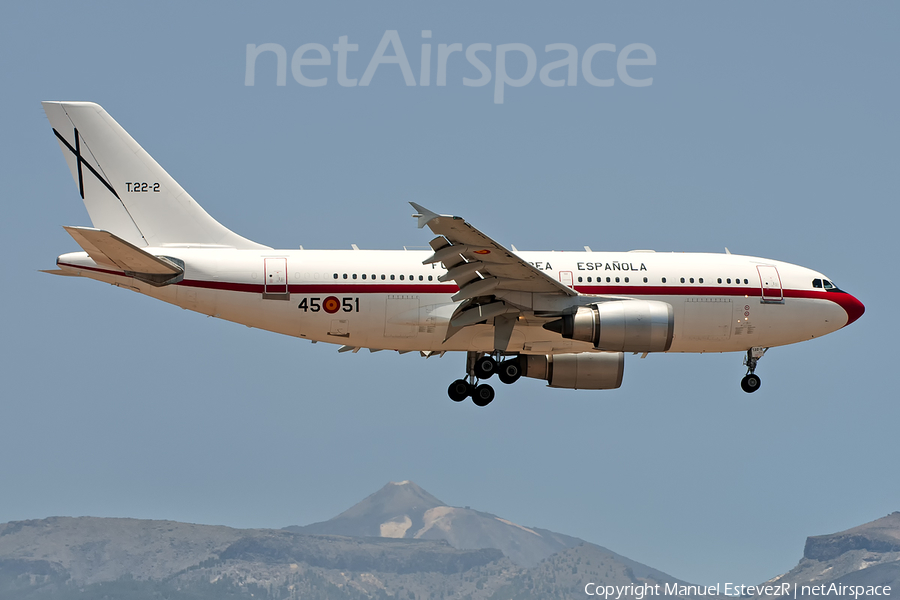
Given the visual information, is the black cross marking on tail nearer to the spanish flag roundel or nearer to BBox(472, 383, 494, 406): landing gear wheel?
the spanish flag roundel

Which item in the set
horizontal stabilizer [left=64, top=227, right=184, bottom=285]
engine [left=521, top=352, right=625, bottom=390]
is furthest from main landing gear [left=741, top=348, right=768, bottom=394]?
horizontal stabilizer [left=64, top=227, right=184, bottom=285]

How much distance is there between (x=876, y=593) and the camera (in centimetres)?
18450

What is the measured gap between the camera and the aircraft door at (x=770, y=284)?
3731 cm

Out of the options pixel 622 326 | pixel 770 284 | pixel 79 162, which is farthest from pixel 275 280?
pixel 770 284

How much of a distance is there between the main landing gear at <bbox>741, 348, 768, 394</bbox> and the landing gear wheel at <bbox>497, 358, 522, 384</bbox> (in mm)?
7452

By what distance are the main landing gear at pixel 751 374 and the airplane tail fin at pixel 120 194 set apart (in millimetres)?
16318

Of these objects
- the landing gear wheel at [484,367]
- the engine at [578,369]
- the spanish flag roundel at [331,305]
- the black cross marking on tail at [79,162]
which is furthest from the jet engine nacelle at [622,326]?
→ the black cross marking on tail at [79,162]

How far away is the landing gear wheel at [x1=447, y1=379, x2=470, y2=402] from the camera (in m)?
37.6

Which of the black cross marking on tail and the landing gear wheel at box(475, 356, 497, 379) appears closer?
the black cross marking on tail

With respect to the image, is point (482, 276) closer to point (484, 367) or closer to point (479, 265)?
point (479, 265)

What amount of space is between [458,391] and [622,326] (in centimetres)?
651

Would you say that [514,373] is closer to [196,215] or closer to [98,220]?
[196,215]

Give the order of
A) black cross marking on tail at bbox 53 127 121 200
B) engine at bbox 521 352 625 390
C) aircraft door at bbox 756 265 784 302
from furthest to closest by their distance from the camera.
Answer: engine at bbox 521 352 625 390
aircraft door at bbox 756 265 784 302
black cross marking on tail at bbox 53 127 121 200

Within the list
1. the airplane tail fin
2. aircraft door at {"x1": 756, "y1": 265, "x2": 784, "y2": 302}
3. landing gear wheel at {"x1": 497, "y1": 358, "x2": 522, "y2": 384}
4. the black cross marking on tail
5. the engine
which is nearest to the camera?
the airplane tail fin
